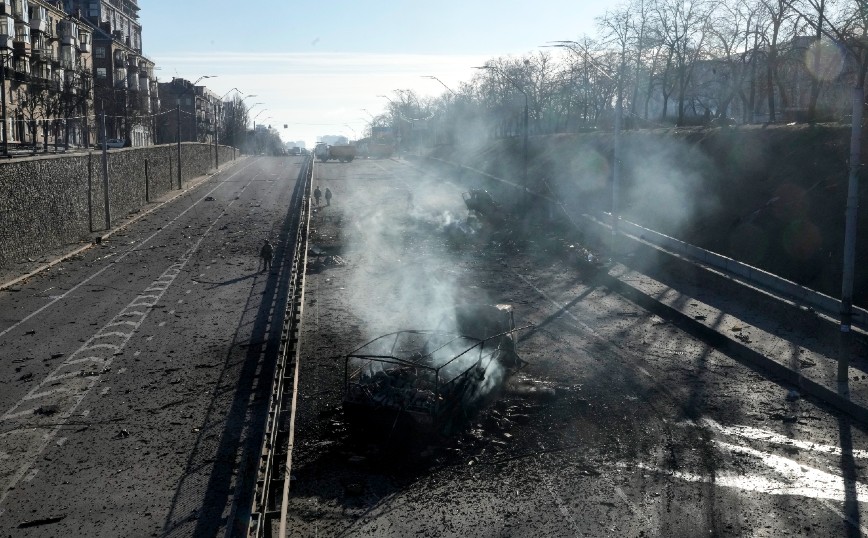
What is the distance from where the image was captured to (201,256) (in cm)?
2930

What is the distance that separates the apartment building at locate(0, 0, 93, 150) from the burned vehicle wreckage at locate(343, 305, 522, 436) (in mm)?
46472

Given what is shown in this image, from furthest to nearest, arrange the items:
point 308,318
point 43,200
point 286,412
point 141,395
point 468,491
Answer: point 43,200
point 308,318
point 141,395
point 286,412
point 468,491

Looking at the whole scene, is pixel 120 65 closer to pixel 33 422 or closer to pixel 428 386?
pixel 33 422

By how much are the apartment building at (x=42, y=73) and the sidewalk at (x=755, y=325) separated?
43469mm

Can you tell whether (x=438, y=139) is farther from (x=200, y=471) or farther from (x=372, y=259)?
(x=200, y=471)

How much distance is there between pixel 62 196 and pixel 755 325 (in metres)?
24.5

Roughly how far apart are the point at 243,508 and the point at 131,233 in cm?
2785

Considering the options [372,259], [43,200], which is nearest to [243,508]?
[372,259]

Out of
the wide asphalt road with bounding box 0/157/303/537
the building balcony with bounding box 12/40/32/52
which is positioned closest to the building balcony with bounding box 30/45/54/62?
the building balcony with bounding box 12/40/32/52

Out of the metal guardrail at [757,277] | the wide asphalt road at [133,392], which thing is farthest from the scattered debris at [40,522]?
the metal guardrail at [757,277]

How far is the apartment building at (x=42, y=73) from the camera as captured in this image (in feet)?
202

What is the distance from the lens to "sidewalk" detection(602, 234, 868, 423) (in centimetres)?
1445

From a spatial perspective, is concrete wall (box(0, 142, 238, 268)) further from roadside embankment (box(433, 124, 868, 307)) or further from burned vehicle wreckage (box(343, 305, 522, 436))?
roadside embankment (box(433, 124, 868, 307))

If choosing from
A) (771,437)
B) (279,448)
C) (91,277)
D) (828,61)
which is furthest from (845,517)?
(828,61)
